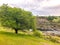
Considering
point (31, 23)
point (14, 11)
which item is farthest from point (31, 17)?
point (14, 11)

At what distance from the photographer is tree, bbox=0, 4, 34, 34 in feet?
218

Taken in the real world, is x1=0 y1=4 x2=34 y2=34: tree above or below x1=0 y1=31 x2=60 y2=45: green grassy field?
above

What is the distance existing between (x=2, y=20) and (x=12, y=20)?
386 centimetres

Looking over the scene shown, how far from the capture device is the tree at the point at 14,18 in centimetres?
6644

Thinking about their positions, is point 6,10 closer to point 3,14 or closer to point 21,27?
point 3,14

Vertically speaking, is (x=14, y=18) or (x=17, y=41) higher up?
(x=14, y=18)

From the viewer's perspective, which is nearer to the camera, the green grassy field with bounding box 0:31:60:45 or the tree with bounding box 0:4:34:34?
the green grassy field with bounding box 0:31:60:45

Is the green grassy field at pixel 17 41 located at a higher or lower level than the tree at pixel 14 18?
lower

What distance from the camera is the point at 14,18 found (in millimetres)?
66750

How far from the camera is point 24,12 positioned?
70.2 m

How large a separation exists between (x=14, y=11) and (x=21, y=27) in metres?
5.85

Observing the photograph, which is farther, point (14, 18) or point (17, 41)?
point (14, 18)

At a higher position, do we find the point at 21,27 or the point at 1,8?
the point at 1,8

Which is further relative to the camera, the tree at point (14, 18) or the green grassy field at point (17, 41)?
the tree at point (14, 18)
